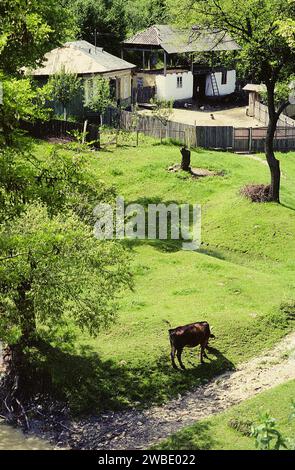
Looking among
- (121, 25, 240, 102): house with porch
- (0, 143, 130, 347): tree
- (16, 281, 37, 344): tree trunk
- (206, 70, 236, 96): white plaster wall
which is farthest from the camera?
(206, 70, 236, 96): white plaster wall

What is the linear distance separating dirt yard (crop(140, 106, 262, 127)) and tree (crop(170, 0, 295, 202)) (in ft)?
68.0

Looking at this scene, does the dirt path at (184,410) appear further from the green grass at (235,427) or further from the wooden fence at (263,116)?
the wooden fence at (263,116)

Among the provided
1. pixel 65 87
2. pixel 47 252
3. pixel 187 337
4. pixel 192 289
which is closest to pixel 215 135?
pixel 65 87

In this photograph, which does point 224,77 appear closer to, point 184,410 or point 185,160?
point 185,160

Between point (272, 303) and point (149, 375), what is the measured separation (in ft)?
19.8

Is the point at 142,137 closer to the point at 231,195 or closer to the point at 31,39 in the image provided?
the point at 231,195

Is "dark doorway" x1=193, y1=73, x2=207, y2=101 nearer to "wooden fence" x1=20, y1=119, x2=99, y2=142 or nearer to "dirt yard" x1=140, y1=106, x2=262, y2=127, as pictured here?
"dirt yard" x1=140, y1=106, x2=262, y2=127

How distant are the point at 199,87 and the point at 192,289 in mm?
42309

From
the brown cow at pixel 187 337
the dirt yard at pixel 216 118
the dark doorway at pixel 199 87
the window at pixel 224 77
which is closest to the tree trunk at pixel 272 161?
the brown cow at pixel 187 337

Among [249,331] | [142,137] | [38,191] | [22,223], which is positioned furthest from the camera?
[142,137]

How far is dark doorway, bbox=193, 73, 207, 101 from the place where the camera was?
6512 cm

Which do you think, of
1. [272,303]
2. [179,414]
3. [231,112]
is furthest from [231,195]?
[231,112]

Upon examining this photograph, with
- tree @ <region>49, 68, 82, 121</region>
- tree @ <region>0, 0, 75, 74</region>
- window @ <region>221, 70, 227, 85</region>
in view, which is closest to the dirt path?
tree @ <region>0, 0, 75, 74</region>

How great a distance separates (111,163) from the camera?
39125mm
